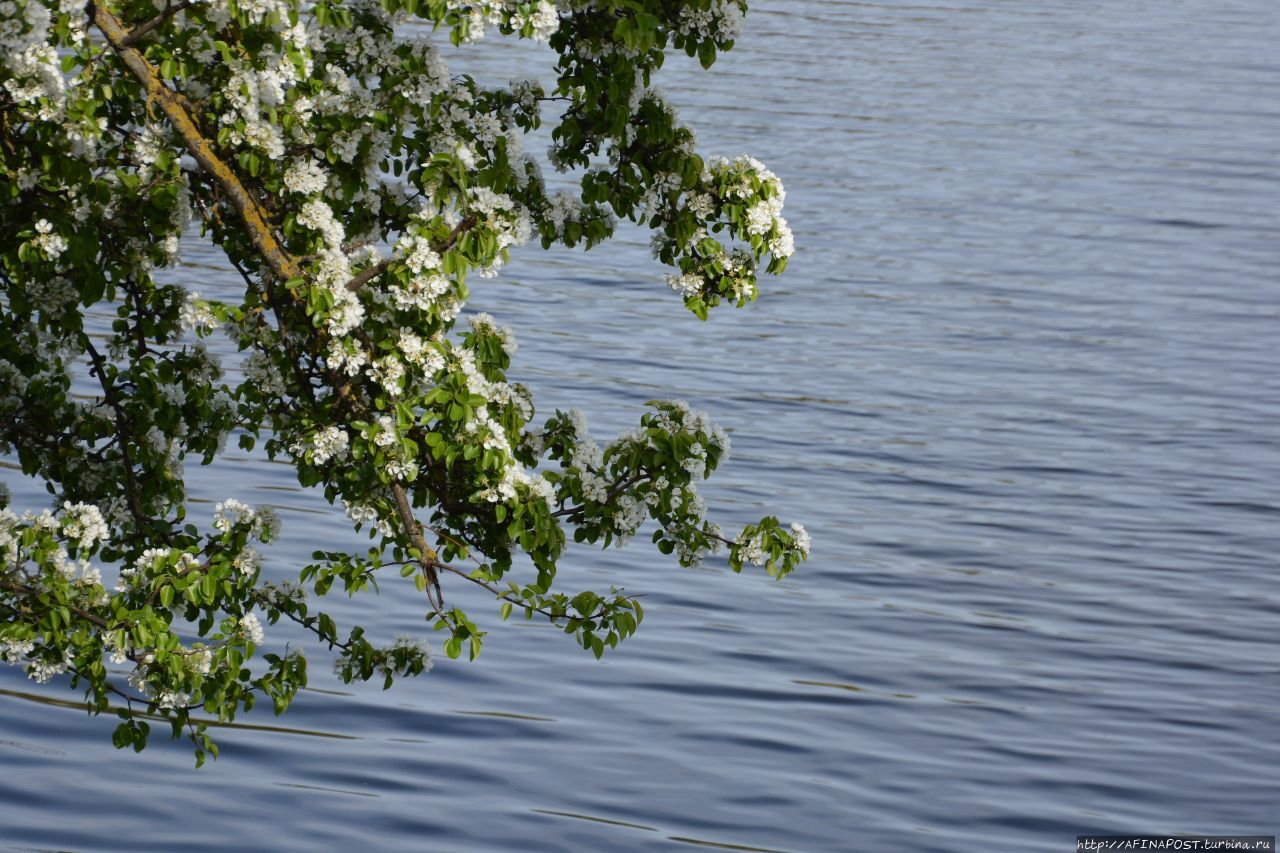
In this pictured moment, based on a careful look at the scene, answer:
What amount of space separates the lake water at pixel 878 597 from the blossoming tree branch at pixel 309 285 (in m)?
4.34

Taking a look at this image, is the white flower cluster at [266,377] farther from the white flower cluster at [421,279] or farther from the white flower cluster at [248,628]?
the white flower cluster at [248,628]

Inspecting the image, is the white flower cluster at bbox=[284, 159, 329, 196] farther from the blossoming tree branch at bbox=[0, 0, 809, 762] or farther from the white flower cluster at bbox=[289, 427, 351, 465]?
the white flower cluster at bbox=[289, 427, 351, 465]

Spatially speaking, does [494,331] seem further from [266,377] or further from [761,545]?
[761,545]

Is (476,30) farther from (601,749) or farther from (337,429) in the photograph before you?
(601,749)

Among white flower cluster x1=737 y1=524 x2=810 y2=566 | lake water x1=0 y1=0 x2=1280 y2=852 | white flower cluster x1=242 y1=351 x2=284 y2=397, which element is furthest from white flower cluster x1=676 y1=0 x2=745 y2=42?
lake water x1=0 y1=0 x2=1280 y2=852

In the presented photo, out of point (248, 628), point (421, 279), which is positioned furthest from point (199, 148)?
point (248, 628)

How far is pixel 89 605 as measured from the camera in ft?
25.9

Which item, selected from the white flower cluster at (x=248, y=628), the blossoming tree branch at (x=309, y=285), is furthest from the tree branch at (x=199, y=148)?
the white flower cluster at (x=248, y=628)

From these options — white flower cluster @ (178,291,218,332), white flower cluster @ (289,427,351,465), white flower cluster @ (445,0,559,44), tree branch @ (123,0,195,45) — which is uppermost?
white flower cluster @ (445,0,559,44)

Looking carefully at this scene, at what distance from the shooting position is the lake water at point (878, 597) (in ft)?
43.5

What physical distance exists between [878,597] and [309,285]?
404 inches

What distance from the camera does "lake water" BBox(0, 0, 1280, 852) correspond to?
1327cm

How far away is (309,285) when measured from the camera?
7715mm

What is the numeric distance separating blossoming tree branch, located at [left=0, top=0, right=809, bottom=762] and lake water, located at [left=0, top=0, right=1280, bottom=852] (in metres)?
4.34
